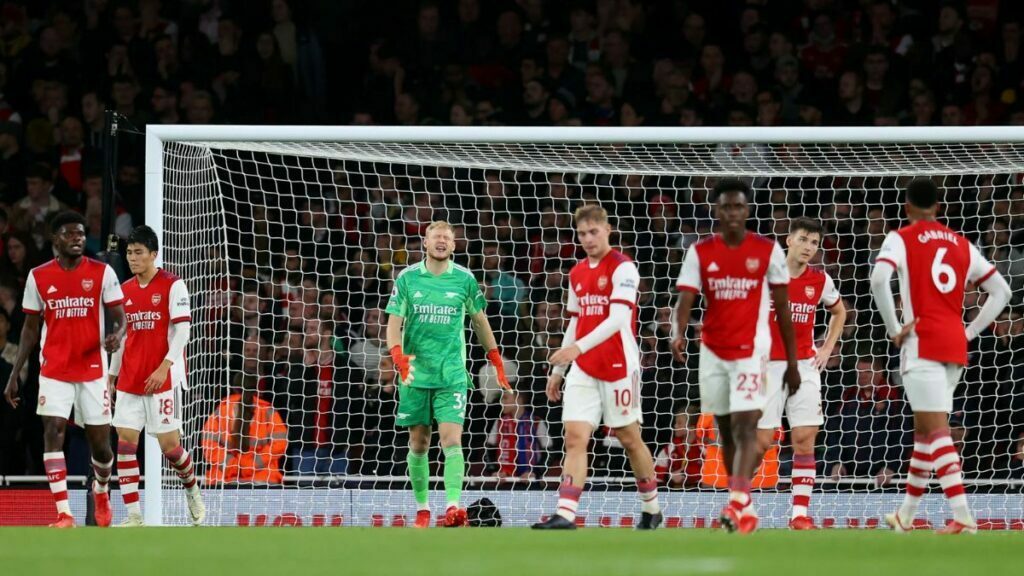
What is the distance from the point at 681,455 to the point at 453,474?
3136mm

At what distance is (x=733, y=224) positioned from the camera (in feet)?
24.5

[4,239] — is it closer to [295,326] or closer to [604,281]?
[295,326]

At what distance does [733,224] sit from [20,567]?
3656 millimetres

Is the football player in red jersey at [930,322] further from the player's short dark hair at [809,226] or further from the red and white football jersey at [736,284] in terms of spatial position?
the player's short dark hair at [809,226]

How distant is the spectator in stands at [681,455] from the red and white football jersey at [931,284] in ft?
13.3

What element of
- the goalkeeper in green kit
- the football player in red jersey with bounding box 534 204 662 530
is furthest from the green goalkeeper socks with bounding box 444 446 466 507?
the football player in red jersey with bounding box 534 204 662 530

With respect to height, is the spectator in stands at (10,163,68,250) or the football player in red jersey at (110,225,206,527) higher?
the spectator in stands at (10,163,68,250)

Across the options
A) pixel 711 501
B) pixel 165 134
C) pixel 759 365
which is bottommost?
pixel 711 501

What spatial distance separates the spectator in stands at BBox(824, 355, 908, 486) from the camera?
11.6 meters

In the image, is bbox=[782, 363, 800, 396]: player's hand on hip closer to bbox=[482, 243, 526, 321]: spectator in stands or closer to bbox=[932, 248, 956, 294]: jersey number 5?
bbox=[932, 248, 956, 294]: jersey number 5

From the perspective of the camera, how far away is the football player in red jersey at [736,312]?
7.47 m

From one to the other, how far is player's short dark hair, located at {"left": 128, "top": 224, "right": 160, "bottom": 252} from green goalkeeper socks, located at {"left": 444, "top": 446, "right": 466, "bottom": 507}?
7.91 ft

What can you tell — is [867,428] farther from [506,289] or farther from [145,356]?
[145,356]

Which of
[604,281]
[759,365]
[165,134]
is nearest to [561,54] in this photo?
[165,134]
